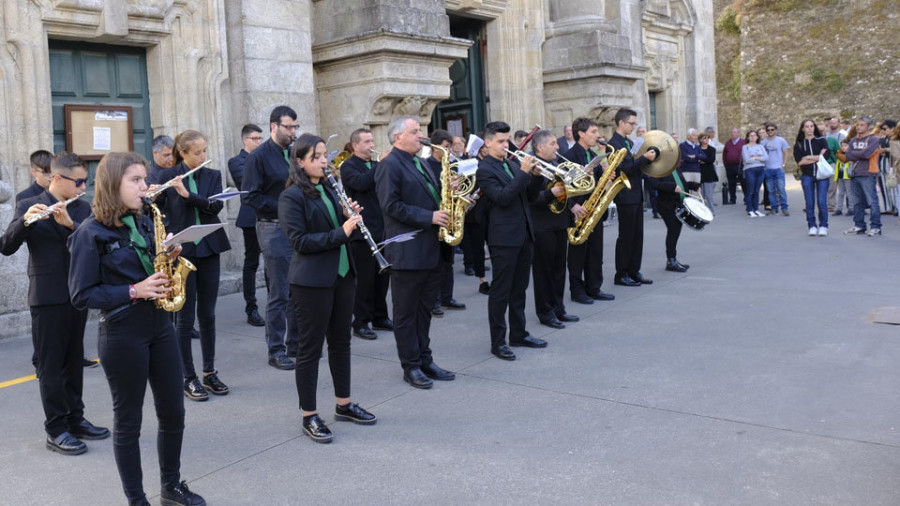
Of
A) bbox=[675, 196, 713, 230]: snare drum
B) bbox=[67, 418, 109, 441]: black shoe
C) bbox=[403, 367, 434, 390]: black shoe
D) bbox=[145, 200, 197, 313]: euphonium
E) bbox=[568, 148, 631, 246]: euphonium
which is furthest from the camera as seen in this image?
bbox=[675, 196, 713, 230]: snare drum

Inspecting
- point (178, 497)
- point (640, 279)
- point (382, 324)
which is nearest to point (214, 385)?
point (178, 497)

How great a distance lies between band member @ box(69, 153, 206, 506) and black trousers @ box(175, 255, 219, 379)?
179 cm

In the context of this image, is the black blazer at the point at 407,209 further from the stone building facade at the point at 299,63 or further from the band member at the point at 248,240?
the stone building facade at the point at 299,63

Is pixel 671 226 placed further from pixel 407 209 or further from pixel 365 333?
pixel 407 209

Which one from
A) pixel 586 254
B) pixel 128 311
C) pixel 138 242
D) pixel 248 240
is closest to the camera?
pixel 128 311

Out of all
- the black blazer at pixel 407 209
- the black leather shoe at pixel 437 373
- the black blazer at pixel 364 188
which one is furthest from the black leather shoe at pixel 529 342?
the black blazer at pixel 364 188

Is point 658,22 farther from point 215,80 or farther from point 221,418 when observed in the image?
point 221,418

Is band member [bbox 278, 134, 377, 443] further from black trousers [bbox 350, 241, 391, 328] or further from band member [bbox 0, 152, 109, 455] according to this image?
black trousers [bbox 350, 241, 391, 328]

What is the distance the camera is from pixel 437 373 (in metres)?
5.75

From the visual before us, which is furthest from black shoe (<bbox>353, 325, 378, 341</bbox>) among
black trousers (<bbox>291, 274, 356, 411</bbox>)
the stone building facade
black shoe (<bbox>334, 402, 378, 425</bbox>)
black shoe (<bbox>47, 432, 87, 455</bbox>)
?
black shoe (<bbox>47, 432, 87, 455</bbox>)

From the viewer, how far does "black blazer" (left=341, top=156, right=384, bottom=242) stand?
729cm

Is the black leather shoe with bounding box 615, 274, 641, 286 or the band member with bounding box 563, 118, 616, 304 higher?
the band member with bounding box 563, 118, 616, 304

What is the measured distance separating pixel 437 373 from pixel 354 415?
98cm

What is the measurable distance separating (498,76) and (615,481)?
10.9 m
